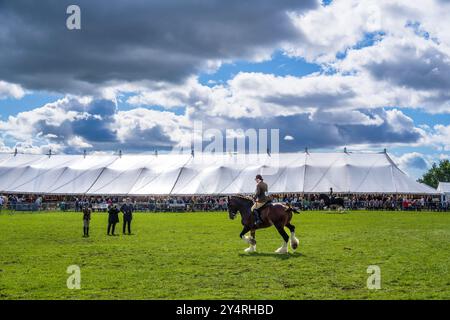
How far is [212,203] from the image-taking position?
51.4 metres

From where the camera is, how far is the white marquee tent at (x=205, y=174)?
51.9 metres

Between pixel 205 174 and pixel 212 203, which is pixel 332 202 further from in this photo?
pixel 205 174

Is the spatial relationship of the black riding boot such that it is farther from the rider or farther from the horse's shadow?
the horse's shadow

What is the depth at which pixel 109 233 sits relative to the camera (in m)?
23.5

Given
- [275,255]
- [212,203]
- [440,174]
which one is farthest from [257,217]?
[440,174]

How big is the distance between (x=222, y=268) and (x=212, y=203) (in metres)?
39.2

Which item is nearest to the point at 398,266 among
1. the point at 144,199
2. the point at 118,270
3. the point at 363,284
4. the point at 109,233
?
the point at 363,284

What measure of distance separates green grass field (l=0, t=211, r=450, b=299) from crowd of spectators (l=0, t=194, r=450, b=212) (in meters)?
29.6

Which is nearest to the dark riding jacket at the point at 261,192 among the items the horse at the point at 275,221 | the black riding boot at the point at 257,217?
the horse at the point at 275,221

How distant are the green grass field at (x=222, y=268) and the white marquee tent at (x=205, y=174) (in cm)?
3224

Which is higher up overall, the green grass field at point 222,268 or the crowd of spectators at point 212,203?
the crowd of spectators at point 212,203

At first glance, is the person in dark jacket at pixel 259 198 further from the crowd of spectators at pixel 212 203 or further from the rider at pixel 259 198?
the crowd of spectators at pixel 212 203

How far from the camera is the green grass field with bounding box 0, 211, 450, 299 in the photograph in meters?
9.52
